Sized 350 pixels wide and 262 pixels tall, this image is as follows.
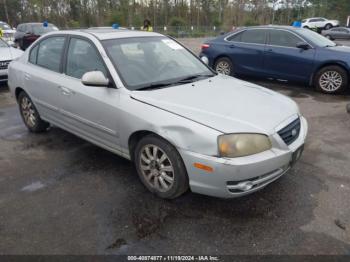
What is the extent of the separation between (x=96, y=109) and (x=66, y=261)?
1.65m

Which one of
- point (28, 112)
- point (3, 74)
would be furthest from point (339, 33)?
point (28, 112)

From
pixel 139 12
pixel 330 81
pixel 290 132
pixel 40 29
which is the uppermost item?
pixel 139 12

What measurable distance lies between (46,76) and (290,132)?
3169 millimetres

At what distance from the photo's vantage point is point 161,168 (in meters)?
3.04

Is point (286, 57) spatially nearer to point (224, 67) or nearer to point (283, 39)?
point (283, 39)

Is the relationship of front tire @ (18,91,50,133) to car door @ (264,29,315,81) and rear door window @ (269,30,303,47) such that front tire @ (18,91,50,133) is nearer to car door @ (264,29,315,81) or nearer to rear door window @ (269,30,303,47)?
car door @ (264,29,315,81)

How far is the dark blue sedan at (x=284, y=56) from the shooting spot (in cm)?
709

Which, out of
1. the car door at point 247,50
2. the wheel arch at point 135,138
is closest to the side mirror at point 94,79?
the wheel arch at point 135,138

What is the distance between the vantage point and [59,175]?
3.70 meters

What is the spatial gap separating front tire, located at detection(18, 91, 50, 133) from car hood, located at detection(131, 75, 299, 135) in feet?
7.73

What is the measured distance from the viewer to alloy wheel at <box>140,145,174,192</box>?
2988 millimetres

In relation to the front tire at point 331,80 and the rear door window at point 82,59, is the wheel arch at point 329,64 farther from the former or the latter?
the rear door window at point 82,59

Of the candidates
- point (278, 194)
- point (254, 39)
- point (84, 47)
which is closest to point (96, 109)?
point (84, 47)

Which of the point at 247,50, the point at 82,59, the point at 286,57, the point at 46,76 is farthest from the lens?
the point at 247,50
